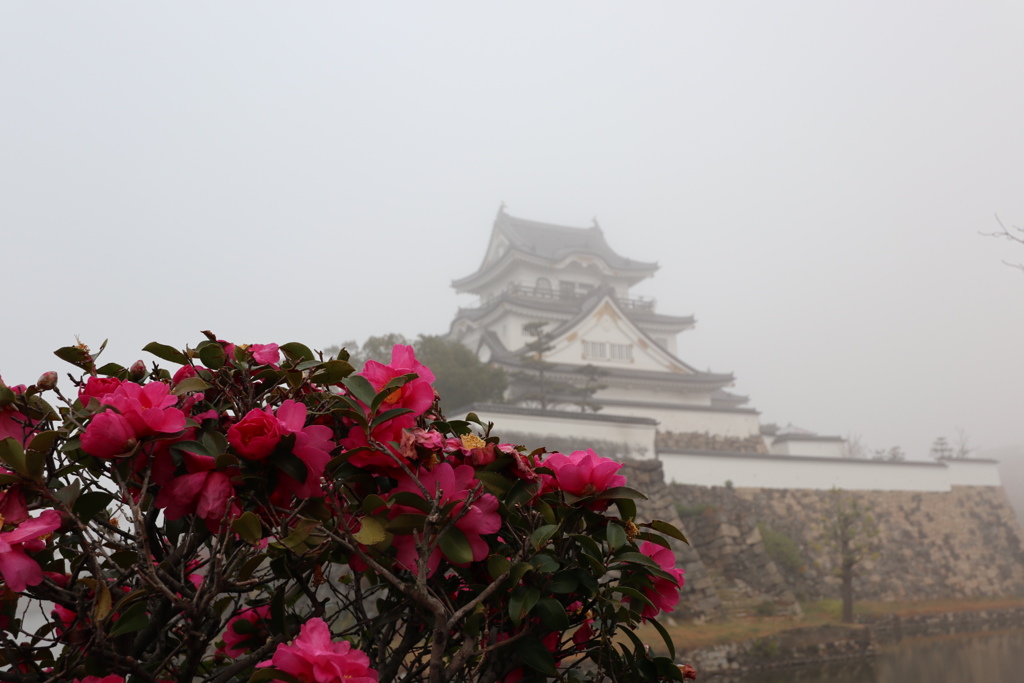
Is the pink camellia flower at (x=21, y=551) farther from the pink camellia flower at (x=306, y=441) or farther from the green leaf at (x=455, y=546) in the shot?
the green leaf at (x=455, y=546)

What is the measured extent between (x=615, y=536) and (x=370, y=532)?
0.35m

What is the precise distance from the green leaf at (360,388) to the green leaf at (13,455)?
383 millimetres

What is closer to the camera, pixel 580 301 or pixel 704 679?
pixel 704 679

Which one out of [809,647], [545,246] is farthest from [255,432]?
[545,246]

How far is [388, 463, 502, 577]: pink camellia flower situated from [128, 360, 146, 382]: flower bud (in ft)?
1.63

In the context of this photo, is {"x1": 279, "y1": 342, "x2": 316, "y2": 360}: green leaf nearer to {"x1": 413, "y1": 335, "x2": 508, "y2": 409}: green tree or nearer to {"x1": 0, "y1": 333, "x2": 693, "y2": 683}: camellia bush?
{"x1": 0, "y1": 333, "x2": 693, "y2": 683}: camellia bush

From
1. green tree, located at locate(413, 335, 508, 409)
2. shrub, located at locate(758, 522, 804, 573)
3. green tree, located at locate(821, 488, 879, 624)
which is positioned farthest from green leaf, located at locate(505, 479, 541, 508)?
shrub, located at locate(758, 522, 804, 573)

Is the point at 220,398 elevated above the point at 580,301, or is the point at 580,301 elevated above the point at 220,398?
the point at 580,301

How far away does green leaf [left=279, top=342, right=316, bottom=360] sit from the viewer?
106 cm

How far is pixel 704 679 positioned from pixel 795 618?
2.65 meters

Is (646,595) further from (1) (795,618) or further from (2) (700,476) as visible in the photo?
(2) (700,476)

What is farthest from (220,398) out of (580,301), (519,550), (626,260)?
(626,260)

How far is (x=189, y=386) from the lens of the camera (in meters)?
0.95

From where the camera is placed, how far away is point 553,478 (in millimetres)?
1069
